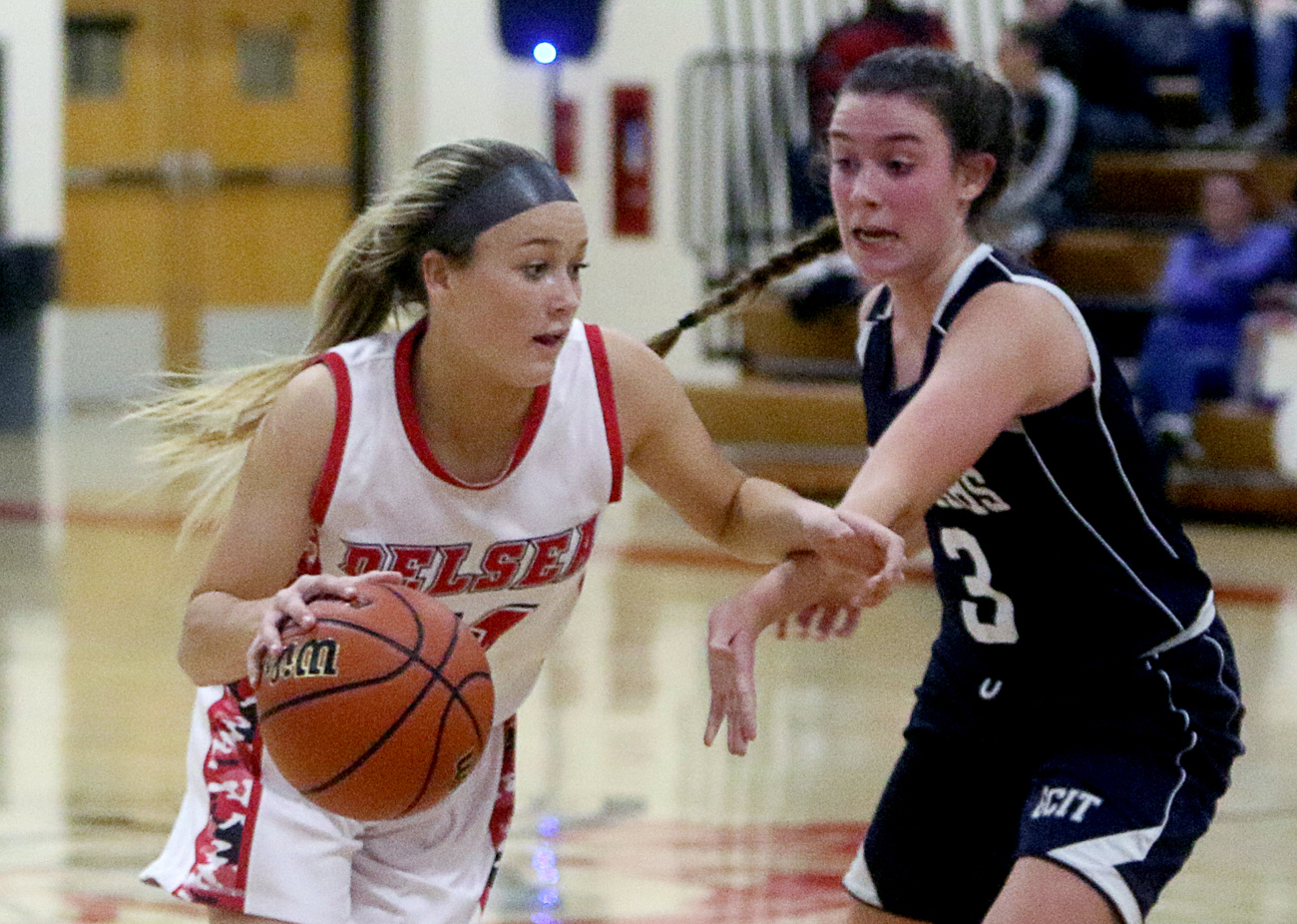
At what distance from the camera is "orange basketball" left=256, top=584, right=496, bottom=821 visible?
2.45 metres

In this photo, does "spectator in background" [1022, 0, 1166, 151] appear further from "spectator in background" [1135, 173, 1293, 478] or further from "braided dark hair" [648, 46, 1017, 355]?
"braided dark hair" [648, 46, 1017, 355]

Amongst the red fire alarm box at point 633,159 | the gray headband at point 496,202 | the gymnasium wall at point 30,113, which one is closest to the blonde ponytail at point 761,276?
the gray headband at point 496,202

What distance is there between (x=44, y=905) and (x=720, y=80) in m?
9.28

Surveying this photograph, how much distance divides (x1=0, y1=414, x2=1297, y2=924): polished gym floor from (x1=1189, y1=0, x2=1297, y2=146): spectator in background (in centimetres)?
362

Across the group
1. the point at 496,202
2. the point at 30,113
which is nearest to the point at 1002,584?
the point at 496,202

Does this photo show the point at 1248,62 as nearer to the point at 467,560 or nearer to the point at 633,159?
the point at 633,159

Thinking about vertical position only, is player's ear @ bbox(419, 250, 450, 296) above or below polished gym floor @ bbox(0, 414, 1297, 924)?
above

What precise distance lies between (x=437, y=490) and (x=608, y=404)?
0.27 metres

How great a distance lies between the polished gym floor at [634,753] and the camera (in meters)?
4.20

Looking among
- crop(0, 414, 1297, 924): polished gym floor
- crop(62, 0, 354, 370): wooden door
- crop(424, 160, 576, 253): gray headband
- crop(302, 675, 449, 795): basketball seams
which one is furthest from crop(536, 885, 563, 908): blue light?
crop(62, 0, 354, 370): wooden door

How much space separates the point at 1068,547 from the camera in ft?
8.80

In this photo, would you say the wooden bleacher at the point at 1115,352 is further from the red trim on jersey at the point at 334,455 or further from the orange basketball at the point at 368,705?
the orange basketball at the point at 368,705

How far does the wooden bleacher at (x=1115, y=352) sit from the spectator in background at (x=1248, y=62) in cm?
29

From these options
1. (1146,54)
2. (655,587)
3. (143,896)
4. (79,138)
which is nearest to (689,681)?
(655,587)
